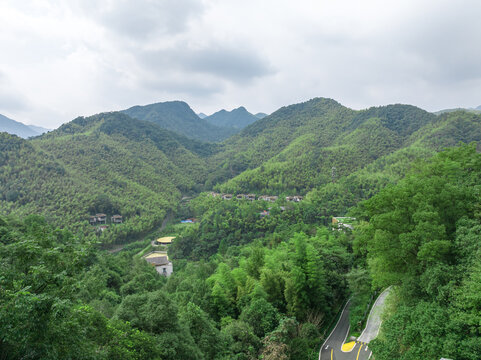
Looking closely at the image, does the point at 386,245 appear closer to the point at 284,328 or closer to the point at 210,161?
the point at 284,328

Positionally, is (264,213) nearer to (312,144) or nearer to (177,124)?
(312,144)

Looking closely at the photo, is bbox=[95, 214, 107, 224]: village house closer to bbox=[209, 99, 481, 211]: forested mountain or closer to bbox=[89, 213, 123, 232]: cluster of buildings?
bbox=[89, 213, 123, 232]: cluster of buildings

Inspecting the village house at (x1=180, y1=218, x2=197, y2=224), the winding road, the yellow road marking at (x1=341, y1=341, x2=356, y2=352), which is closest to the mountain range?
the village house at (x1=180, y1=218, x2=197, y2=224)

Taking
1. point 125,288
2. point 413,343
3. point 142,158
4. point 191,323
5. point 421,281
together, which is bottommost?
point 125,288

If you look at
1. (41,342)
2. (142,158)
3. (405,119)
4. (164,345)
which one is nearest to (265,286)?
(164,345)

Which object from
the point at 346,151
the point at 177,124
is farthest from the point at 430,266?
the point at 177,124

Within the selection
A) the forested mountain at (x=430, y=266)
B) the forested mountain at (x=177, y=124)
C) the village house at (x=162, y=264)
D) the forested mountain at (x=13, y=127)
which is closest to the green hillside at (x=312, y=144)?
the village house at (x=162, y=264)
